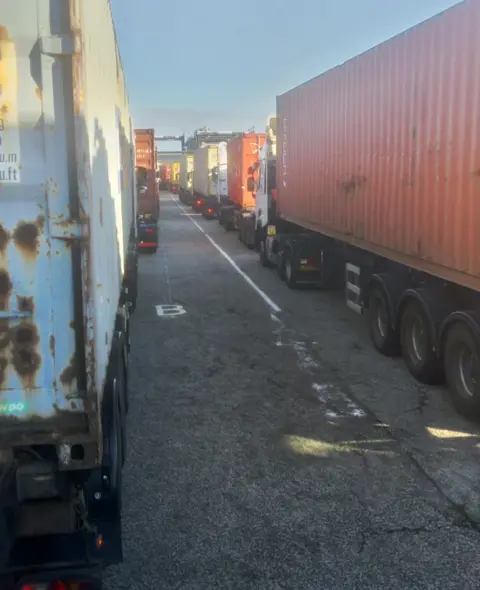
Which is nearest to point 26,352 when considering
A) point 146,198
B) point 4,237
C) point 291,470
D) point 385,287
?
point 4,237

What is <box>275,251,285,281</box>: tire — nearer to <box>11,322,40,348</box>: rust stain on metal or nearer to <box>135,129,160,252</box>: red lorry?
<box>135,129,160,252</box>: red lorry

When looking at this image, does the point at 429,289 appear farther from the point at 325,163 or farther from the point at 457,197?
the point at 325,163

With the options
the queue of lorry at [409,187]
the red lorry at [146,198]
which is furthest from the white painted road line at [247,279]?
the red lorry at [146,198]

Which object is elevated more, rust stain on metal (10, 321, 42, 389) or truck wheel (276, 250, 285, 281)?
rust stain on metal (10, 321, 42, 389)

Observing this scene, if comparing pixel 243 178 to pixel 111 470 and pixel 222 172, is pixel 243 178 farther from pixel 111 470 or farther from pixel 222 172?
pixel 111 470

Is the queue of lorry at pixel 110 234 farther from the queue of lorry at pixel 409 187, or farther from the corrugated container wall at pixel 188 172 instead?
the corrugated container wall at pixel 188 172

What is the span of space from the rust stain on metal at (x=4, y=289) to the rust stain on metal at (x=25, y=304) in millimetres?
58

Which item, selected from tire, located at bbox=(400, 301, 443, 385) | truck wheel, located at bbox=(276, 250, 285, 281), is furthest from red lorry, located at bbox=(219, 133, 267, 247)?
tire, located at bbox=(400, 301, 443, 385)

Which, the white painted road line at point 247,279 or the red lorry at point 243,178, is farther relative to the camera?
the red lorry at point 243,178

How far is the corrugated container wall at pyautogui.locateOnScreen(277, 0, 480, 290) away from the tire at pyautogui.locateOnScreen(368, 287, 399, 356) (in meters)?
0.71

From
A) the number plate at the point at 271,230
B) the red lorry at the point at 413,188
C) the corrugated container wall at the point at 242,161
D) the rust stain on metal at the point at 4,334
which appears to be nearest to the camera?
the rust stain on metal at the point at 4,334

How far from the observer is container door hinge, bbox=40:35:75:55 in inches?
120

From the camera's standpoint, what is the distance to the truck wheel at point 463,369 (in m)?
6.49

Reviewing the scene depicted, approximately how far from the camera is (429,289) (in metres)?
7.88
